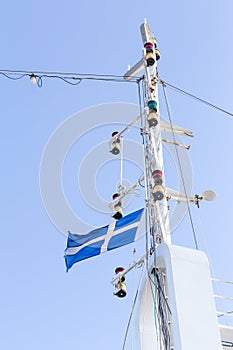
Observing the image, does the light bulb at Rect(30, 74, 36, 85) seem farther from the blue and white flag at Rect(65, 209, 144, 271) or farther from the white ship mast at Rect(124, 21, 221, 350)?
the blue and white flag at Rect(65, 209, 144, 271)

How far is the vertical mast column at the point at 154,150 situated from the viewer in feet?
22.7

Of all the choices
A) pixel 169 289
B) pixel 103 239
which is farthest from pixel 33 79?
pixel 169 289

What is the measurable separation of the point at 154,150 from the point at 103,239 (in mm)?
1534

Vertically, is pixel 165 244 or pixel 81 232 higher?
pixel 81 232

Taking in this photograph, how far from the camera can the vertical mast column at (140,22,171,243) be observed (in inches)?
272

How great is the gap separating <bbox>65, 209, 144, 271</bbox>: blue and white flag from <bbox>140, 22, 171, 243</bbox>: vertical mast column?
54cm

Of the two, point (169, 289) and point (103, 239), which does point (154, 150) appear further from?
point (169, 289)

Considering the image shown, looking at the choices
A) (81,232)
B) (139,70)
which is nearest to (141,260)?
(81,232)

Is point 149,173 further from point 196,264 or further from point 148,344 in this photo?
point 148,344

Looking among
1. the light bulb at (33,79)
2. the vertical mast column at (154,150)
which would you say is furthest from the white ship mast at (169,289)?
the light bulb at (33,79)

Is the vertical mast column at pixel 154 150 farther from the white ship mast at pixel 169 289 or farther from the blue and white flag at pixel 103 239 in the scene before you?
the blue and white flag at pixel 103 239

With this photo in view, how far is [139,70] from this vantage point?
362 inches

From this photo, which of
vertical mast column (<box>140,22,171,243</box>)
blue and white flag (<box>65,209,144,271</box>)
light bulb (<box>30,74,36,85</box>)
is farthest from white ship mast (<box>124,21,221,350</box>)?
light bulb (<box>30,74,36,85</box>)

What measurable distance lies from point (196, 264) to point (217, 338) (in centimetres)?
88
